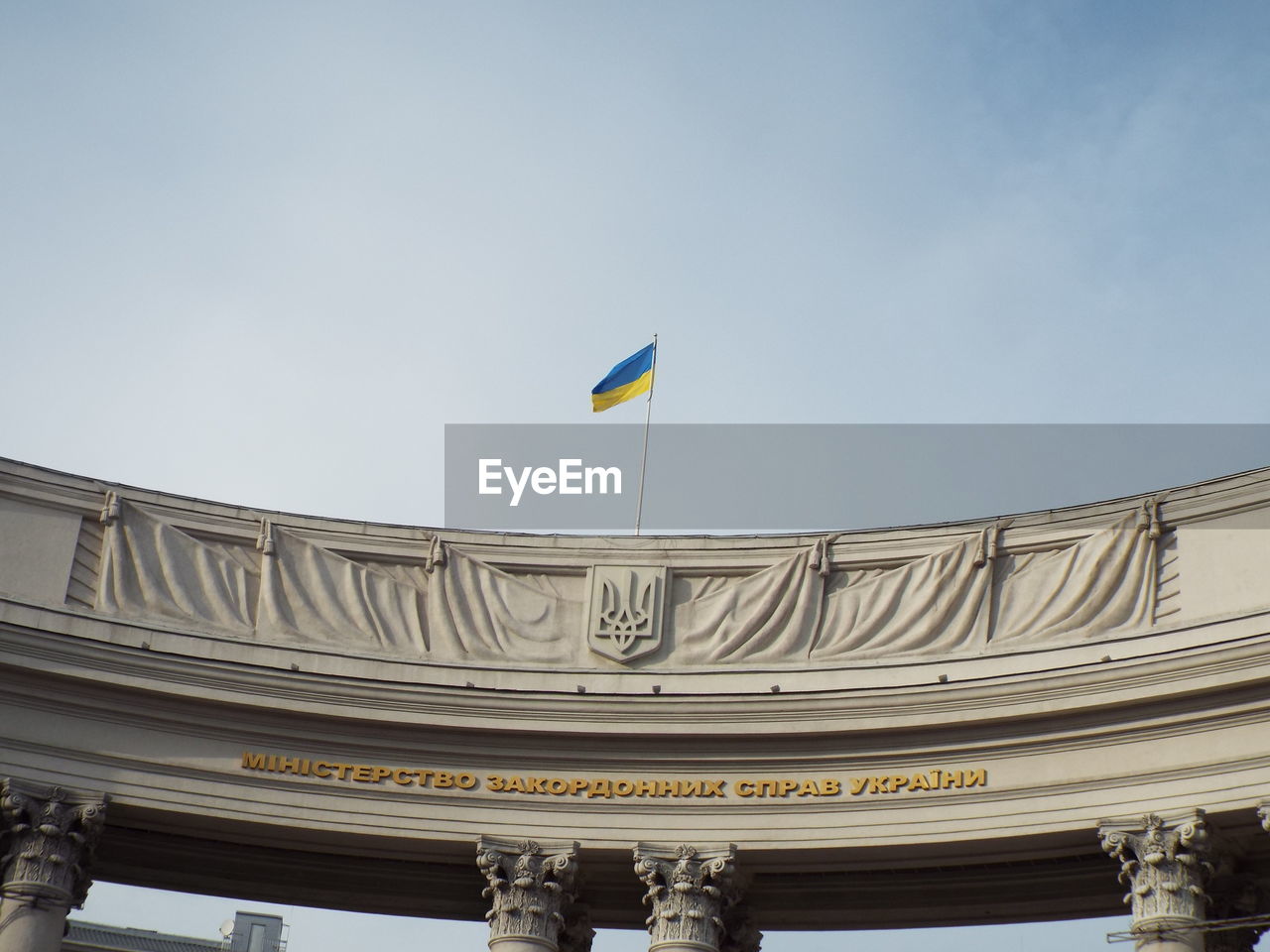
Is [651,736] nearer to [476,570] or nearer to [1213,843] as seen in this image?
[476,570]

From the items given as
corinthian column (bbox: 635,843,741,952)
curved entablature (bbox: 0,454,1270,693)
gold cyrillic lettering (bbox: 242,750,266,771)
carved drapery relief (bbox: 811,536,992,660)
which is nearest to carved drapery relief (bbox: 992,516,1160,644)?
curved entablature (bbox: 0,454,1270,693)

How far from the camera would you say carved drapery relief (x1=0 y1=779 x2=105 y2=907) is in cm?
2973

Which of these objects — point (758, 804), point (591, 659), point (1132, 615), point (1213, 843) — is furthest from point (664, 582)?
point (1213, 843)

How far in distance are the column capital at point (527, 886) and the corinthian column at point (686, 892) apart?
122 centimetres

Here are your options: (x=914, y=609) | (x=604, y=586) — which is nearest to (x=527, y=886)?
(x=604, y=586)

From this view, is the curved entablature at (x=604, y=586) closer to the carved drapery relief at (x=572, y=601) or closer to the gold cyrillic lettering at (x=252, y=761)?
the carved drapery relief at (x=572, y=601)

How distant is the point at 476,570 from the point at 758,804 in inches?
258

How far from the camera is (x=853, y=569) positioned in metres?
33.1

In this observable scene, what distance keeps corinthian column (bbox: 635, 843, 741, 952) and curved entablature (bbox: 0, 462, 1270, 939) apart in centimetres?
19

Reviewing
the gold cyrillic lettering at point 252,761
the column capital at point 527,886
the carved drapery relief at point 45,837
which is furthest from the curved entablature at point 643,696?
the carved drapery relief at point 45,837

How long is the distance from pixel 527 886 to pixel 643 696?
11.4 ft

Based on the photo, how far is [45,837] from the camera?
2994 cm

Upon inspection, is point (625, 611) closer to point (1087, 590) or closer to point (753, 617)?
point (753, 617)

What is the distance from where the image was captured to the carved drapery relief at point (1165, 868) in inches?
1096
